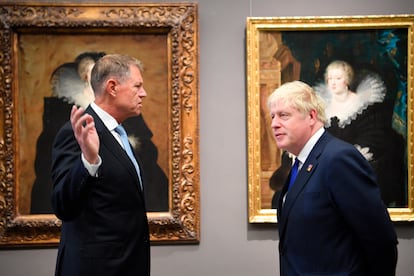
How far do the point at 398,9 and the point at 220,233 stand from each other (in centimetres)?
195

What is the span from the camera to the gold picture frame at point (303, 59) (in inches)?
145

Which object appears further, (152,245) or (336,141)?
(152,245)

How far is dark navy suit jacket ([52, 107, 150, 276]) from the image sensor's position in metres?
2.43

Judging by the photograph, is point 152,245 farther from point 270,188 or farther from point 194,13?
point 194,13

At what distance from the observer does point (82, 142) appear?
2203mm

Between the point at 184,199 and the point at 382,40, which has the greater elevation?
the point at 382,40

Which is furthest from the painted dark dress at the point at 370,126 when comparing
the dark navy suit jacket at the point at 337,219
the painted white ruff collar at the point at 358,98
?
the dark navy suit jacket at the point at 337,219

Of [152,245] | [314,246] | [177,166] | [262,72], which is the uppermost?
[262,72]

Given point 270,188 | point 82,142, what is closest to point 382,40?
point 270,188

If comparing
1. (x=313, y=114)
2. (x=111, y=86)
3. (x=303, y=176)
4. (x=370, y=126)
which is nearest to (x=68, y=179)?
(x=111, y=86)

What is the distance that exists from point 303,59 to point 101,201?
6.12 feet

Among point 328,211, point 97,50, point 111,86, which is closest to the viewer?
point 328,211

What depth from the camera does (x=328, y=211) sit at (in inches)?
90.0

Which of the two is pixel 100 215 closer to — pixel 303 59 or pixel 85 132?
pixel 85 132
